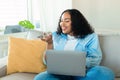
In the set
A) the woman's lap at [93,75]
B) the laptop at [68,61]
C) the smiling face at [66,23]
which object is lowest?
the woman's lap at [93,75]

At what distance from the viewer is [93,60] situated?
1957 mm

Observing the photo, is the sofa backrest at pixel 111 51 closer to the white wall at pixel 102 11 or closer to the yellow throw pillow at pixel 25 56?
the yellow throw pillow at pixel 25 56

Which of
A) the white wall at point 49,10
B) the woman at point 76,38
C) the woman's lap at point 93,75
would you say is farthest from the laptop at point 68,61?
the white wall at point 49,10

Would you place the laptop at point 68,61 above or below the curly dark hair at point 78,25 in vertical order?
below

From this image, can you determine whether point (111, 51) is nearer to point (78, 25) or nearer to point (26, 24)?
point (78, 25)

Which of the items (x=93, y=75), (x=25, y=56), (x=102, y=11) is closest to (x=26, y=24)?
(x=25, y=56)

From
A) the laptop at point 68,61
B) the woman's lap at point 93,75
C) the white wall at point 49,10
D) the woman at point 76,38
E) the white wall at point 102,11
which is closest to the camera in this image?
the laptop at point 68,61

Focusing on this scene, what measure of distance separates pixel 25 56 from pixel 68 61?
75 centimetres

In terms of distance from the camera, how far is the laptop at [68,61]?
1.59m

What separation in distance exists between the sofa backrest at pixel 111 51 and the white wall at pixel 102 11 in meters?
0.86

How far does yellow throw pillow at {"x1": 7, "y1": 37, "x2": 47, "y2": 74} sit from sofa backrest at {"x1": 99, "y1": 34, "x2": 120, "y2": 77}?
567 mm

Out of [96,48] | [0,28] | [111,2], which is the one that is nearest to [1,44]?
[0,28]

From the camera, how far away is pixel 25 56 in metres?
2.27

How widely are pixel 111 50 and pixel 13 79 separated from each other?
874 mm
